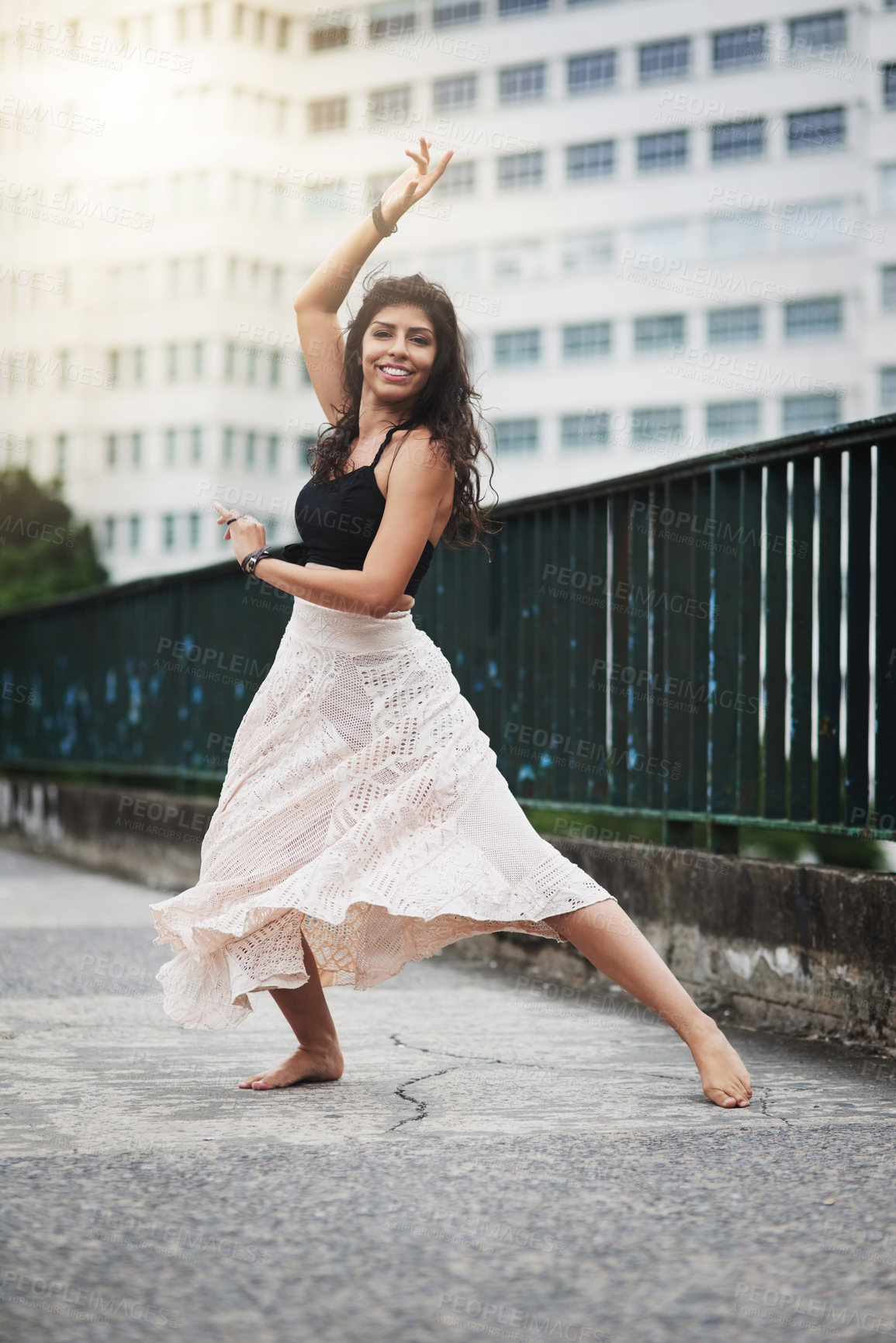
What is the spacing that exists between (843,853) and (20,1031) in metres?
26.5

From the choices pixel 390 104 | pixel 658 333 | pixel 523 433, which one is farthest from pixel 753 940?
pixel 390 104

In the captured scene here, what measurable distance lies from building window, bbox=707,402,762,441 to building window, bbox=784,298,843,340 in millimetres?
3189

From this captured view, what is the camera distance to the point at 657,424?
74.6 metres

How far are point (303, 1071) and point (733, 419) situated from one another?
7095 cm

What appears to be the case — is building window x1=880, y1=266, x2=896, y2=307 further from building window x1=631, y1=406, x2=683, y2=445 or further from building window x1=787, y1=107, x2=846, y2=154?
building window x1=631, y1=406, x2=683, y2=445

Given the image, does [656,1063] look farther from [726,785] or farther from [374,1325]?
[374,1325]

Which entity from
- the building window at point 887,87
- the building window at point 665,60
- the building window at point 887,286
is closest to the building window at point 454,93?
the building window at point 665,60

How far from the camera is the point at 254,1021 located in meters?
5.75

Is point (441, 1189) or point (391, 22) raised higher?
point (391, 22)

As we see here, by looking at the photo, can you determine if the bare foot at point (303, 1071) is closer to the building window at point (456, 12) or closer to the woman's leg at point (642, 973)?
the woman's leg at point (642, 973)

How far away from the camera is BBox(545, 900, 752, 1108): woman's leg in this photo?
4309 millimetres

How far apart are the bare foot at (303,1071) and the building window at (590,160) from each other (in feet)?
250

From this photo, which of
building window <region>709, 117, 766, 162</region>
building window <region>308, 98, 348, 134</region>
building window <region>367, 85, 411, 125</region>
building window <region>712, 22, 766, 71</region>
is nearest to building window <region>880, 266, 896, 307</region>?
building window <region>709, 117, 766, 162</region>

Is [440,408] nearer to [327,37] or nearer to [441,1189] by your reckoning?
[441,1189]
